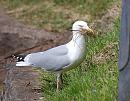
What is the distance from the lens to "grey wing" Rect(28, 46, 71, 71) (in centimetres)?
632

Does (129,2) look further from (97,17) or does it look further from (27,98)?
(97,17)

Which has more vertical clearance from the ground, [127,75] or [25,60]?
[25,60]

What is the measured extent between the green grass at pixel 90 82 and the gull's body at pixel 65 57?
206mm

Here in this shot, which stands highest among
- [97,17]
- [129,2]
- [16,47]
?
[97,17]

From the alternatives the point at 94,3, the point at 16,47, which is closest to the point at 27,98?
the point at 16,47

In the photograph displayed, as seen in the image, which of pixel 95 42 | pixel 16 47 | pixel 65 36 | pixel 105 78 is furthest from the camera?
pixel 65 36

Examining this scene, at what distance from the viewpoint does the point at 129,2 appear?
13.4 feet

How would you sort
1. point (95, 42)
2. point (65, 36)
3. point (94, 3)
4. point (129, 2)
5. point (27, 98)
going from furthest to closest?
point (94, 3), point (65, 36), point (95, 42), point (27, 98), point (129, 2)

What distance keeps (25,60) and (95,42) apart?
1.66m

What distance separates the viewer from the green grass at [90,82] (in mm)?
5504

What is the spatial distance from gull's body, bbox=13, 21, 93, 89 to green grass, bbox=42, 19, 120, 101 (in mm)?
206

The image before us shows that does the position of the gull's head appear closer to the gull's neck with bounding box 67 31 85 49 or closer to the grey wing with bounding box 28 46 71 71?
the gull's neck with bounding box 67 31 85 49

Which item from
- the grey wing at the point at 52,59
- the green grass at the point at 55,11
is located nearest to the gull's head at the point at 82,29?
the grey wing at the point at 52,59

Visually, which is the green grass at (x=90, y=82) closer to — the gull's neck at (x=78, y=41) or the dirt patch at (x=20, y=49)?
the dirt patch at (x=20, y=49)
